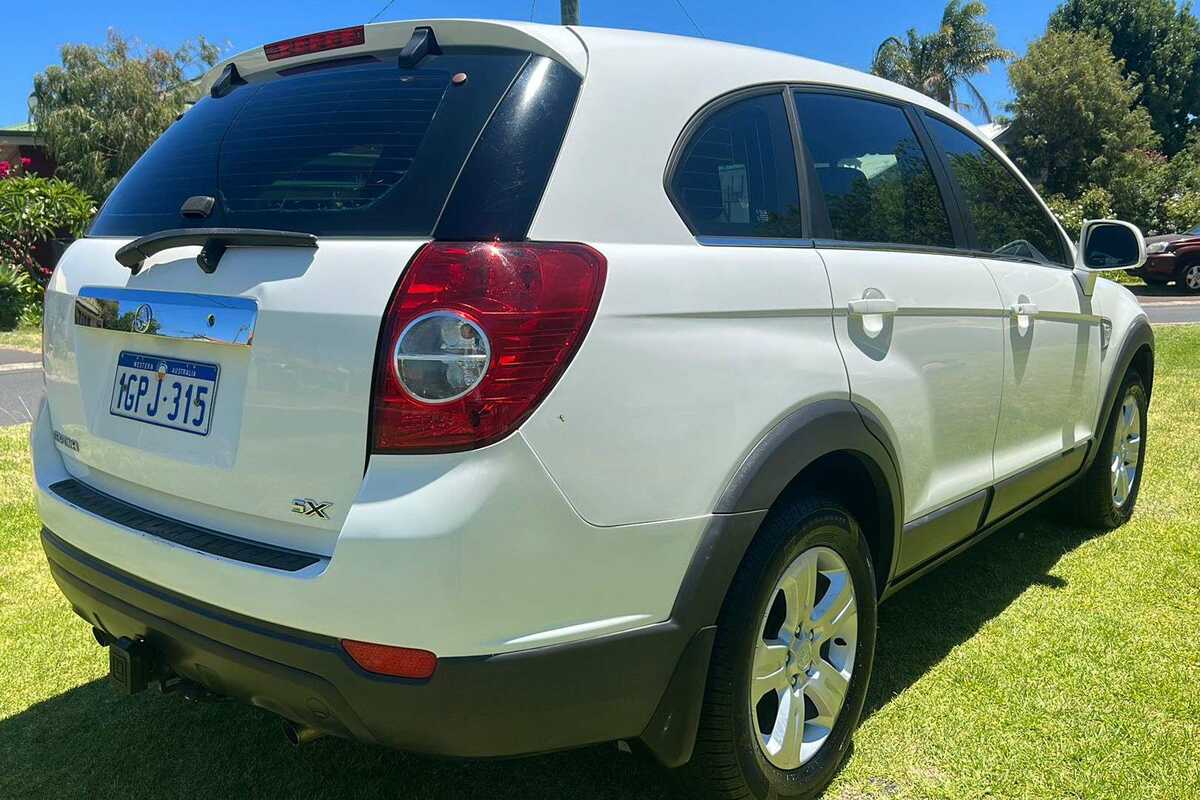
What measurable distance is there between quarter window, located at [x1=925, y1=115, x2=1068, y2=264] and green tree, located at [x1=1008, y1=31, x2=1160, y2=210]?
87.3 feet

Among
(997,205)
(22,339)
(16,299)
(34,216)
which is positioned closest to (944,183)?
(997,205)

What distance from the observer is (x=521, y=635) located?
5.41ft

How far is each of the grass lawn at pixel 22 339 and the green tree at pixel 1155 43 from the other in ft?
123

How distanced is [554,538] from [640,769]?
115 centimetres

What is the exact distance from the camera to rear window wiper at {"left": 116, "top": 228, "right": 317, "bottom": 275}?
5.81 feet

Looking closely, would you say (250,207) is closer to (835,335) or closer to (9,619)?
(835,335)

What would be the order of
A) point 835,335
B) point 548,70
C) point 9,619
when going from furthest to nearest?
point 9,619, point 835,335, point 548,70

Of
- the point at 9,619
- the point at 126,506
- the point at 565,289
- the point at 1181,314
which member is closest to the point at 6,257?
the point at 9,619

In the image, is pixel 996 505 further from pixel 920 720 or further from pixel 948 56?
pixel 948 56

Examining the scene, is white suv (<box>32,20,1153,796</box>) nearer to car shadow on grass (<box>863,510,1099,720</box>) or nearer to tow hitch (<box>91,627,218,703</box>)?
tow hitch (<box>91,627,218,703</box>)

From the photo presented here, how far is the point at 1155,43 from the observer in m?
36.6

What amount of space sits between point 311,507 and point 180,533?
1.31ft

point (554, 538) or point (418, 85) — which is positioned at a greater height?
point (418, 85)

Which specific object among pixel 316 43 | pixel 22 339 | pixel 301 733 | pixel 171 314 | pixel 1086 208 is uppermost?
pixel 1086 208
